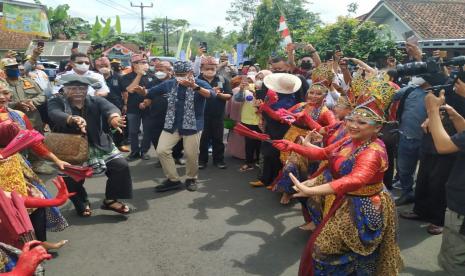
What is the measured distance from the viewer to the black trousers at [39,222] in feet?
11.3

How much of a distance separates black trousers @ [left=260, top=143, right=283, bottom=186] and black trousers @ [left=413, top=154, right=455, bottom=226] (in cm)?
183

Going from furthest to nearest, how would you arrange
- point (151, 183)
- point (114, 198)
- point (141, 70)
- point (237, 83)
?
point (237, 83), point (141, 70), point (151, 183), point (114, 198)

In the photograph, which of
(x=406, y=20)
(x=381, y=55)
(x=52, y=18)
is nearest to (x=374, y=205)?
(x=381, y=55)

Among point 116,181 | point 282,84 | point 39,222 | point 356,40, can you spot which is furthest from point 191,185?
point 356,40

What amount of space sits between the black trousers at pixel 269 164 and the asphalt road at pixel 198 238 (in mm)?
199

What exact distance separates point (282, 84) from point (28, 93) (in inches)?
163

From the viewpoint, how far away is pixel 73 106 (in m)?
4.36

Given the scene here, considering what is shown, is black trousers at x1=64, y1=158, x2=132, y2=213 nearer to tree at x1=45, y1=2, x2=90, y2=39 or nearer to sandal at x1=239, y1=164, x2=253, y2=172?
sandal at x1=239, y1=164, x2=253, y2=172

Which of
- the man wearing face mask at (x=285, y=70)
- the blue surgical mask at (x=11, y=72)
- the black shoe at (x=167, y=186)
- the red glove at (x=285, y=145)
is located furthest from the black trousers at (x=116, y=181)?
the blue surgical mask at (x=11, y=72)

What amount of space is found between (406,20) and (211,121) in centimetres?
1544

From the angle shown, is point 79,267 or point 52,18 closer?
point 79,267

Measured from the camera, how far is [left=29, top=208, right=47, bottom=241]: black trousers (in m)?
3.43

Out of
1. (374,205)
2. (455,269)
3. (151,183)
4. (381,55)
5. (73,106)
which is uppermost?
(381,55)

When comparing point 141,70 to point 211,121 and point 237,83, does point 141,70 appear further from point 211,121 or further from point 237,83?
point 237,83
